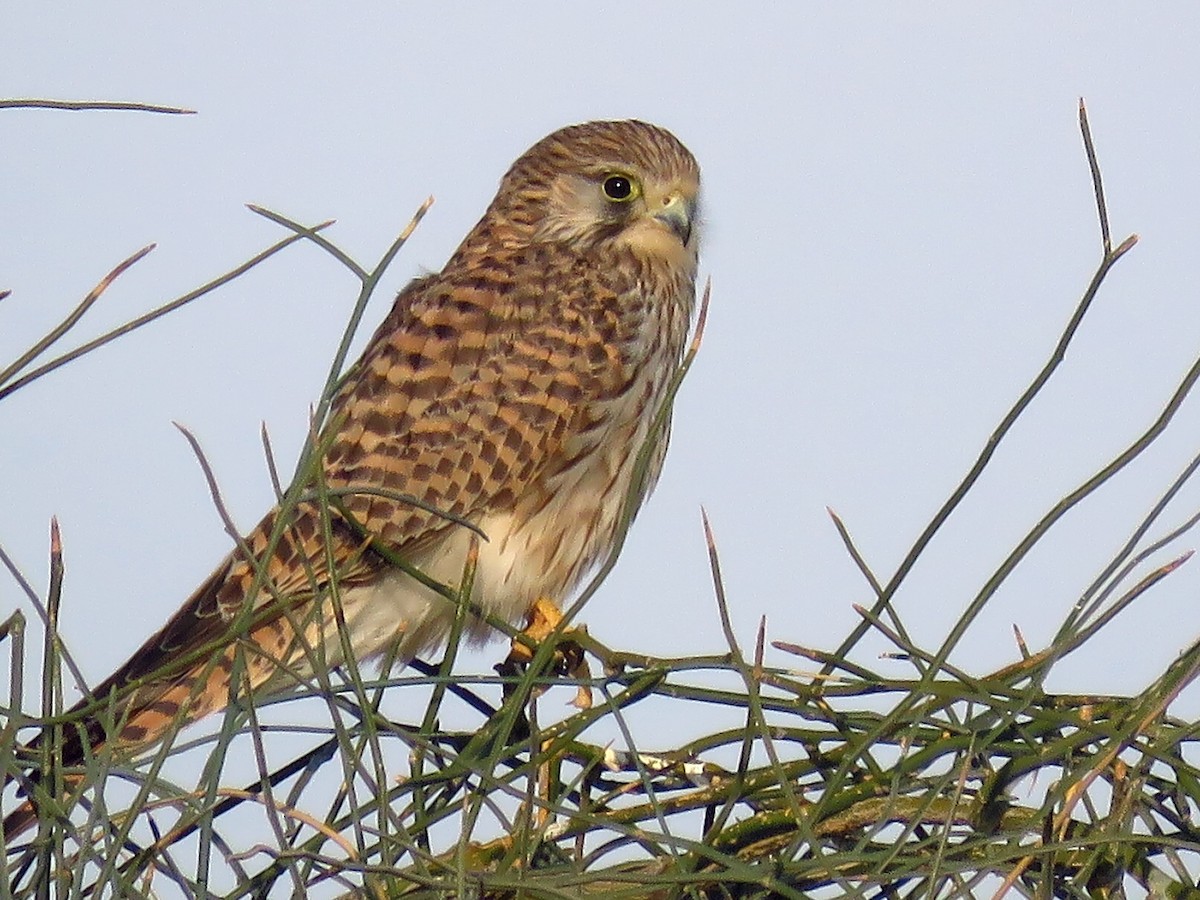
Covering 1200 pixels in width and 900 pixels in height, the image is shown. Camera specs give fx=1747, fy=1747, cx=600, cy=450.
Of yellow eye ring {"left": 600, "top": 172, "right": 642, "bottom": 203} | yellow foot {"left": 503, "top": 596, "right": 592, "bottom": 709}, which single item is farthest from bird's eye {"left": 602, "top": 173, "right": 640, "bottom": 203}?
yellow foot {"left": 503, "top": 596, "right": 592, "bottom": 709}

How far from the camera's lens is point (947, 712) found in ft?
6.44

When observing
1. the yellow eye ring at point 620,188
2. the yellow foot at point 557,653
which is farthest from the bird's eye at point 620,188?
the yellow foot at point 557,653

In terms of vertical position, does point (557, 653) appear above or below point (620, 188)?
below

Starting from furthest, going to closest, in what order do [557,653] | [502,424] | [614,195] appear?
[614,195]
[502,424]
[557,653]

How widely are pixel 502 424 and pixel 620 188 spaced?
2.84ft

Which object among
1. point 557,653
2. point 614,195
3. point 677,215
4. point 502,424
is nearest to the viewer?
point 557,653

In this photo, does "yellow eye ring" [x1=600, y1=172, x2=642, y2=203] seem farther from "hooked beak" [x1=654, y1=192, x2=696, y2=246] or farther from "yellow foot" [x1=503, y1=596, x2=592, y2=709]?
"yellow foot" [x1=503, y1=596, x2=592, y2=709]

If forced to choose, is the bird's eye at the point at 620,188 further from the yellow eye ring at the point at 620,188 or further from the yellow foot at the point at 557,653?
the yellow foot at the point at 557,653

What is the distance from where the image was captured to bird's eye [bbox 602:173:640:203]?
14.8ft

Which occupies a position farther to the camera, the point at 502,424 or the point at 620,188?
the point at 620,188

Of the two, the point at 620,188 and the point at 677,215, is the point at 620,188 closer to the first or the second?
the point at 620,188

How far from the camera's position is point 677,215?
174 inches

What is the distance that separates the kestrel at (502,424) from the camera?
3664mm

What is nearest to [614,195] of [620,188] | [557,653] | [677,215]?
[620,188]
